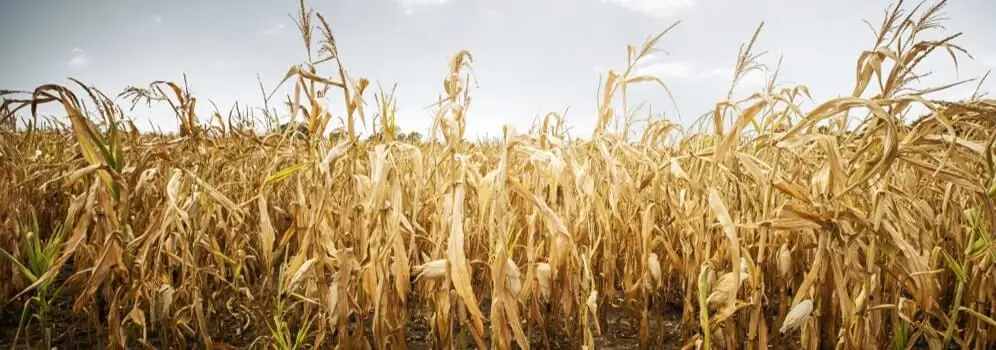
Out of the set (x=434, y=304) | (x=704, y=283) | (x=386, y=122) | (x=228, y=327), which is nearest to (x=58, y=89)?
(x=386, y=122)

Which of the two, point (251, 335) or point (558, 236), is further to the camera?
point (251, 335)

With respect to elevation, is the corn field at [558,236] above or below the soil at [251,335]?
above

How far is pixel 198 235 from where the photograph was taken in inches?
55.0

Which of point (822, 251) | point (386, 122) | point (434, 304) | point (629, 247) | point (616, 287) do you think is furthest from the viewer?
point (616, 287)

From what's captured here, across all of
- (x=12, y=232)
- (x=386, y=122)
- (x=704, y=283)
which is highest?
(x=386, y=122)

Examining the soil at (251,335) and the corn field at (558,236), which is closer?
the corn field at (558,236)

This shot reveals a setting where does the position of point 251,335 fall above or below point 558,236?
below

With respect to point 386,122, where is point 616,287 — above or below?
below

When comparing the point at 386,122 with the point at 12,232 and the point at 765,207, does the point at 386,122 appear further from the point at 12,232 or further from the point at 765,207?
the point at 12,232

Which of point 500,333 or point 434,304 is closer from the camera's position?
point 500,333

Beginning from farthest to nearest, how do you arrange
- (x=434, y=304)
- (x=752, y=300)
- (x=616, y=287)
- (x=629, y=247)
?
(x=616, y=287) < (x=629, y=247) < (x=434, y=304) < (x=752, y=300)

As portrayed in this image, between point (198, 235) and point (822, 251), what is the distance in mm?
1726

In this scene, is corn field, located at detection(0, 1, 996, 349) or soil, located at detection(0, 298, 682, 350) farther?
soil, located at detection(0, 298, 682, 350)

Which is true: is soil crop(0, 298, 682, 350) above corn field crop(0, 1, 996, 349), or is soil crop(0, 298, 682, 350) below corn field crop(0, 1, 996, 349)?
below
